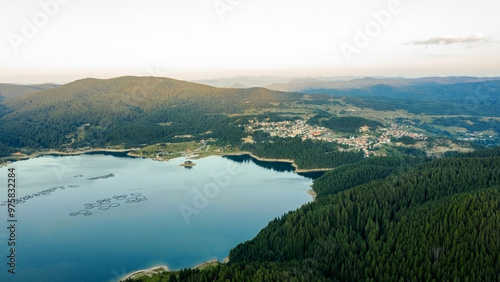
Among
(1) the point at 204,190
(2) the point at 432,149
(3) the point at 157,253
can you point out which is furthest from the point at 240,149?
(3) the point at 157,253

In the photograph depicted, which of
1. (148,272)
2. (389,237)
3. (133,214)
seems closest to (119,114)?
(133,214)

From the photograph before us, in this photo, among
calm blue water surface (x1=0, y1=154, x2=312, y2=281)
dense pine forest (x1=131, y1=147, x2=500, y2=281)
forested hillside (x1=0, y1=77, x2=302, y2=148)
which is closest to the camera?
dense pine forest (x1=131, y1=147, x2=500, y2=281)

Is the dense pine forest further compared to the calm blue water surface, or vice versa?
Answer: the calm blue water surface

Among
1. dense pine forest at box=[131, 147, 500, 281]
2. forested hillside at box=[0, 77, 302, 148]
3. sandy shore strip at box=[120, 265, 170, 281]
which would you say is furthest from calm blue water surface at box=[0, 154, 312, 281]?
forested hillside at box=[0, 77, 302, 148]

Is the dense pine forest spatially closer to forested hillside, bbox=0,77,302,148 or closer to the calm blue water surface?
the calm blue water surface

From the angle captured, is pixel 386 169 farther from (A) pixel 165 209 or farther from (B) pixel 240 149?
(B) pixel 240 149

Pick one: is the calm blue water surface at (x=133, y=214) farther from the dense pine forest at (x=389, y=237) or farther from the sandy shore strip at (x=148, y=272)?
the dense pine forest at (x=389, y=237)
